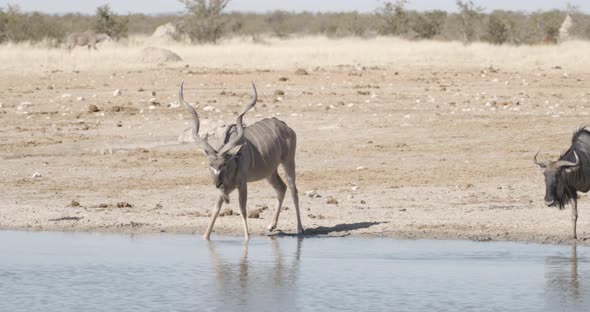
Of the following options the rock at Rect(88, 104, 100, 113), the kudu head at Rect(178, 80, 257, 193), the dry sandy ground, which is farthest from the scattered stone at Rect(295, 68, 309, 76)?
the kudu head at Rect(178, 80, 257, 193)

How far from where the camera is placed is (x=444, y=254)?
32.7 feet

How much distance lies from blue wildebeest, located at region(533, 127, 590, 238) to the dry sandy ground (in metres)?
0.33

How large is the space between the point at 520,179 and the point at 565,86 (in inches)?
382

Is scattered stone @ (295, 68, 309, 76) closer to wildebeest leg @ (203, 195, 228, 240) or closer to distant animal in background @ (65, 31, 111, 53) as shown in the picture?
distant animal in background @ (65, 31, 111, 53)

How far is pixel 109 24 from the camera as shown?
4853 cm

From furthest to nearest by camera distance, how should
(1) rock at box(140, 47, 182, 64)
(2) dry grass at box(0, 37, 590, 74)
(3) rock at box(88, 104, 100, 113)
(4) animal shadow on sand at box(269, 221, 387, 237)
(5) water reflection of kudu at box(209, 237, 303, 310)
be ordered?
(1) rock at box(140, 47, 182, 64) < (2) dry grass at box(0, 37, 590, 74) < (3) rock at box(88, 104, 100, 113) < (4) animal shadow on sand at box(269, 221, 387, 237) < (5) water reflection of kudu at box(209, 237, 303, 310)

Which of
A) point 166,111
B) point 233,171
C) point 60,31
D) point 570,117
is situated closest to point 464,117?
point 570,117

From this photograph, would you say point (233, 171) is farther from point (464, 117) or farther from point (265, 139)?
point (464, 117)

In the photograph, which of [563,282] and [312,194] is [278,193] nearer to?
[312,194]

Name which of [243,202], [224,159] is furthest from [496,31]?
[224,159]

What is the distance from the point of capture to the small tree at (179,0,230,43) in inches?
1650

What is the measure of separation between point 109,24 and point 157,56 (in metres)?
19.3

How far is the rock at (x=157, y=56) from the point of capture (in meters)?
29.6

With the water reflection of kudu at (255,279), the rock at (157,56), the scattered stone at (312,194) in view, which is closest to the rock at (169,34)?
the rock at (157,56)
